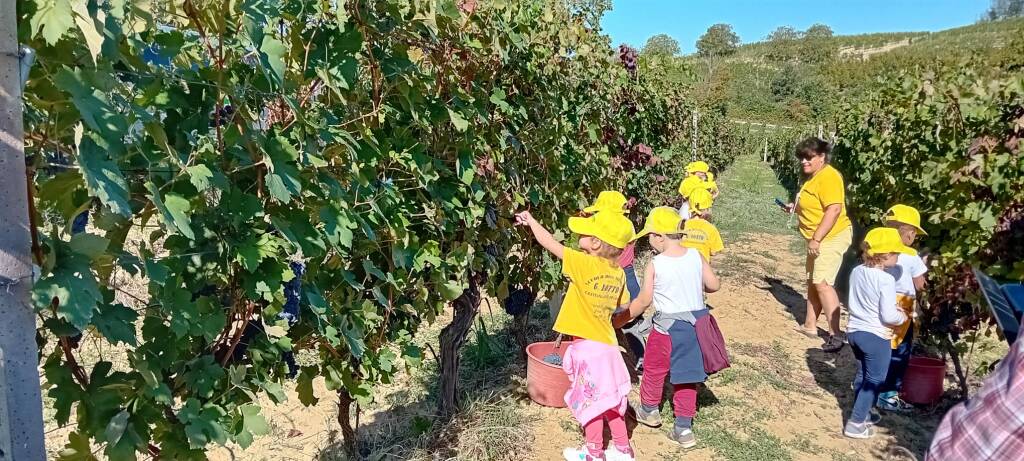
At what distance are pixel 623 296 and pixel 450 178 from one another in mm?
1214

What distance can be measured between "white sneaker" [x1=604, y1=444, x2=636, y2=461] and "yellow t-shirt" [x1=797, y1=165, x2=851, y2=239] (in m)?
2.78

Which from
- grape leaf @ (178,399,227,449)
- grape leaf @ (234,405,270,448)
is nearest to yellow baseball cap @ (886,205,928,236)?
grape leaf @ (234,405,270,448)

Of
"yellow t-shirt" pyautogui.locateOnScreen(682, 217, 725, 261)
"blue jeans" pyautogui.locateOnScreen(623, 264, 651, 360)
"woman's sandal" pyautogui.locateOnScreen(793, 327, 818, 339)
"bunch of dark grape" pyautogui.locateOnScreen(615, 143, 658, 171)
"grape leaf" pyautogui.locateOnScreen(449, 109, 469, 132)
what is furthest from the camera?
"bunch of dark grape" pyautogui.locateOnScreen(615, 143, 658, 171)

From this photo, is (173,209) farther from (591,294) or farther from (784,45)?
(784,45)

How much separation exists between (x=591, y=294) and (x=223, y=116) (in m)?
1.93

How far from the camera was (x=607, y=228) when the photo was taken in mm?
3068

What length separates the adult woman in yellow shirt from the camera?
4.96 m

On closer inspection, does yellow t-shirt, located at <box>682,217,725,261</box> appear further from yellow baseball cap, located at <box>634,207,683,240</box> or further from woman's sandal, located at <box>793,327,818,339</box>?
woman's sandal, located at <box>793,327,818,339</box>

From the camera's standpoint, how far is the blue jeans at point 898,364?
383 centimetres

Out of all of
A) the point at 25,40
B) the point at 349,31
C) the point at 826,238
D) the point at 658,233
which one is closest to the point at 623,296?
the point at 658,233

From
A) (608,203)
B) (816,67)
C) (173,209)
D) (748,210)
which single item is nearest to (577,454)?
(608,203)

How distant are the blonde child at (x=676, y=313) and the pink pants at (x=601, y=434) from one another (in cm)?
48

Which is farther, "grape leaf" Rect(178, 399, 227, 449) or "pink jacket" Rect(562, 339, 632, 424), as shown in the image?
"pink jacket" Rect(562, 339, 632, 424)

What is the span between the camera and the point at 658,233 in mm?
3480
